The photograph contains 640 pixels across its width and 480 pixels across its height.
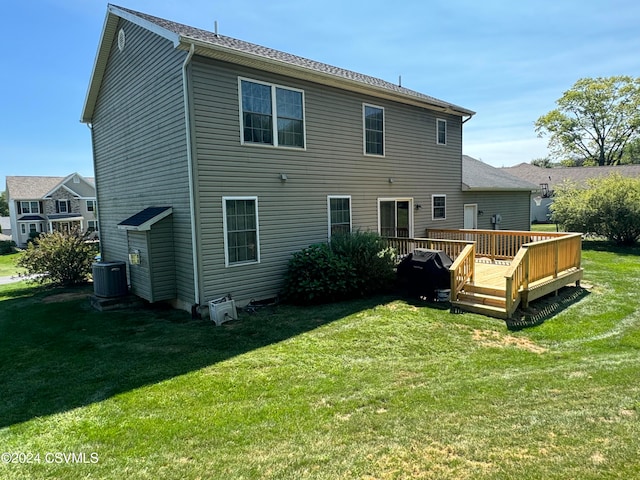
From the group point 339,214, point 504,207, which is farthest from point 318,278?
point 504,207

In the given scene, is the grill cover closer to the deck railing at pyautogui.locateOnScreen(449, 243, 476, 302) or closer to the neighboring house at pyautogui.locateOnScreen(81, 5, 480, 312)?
the deck railing at pyautogui.locateOnScreen(449, 243, 476, 302)

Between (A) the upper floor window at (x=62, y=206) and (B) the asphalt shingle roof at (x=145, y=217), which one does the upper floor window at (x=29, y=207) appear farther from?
(B) the asphalt shingle roof at (x=145, y=217)

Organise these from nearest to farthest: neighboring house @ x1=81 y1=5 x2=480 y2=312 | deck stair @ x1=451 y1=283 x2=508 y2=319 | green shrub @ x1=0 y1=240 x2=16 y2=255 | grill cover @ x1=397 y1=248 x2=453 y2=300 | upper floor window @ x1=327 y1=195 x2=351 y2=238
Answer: deck stair @ x1=451 y1=283 x2=508 y2=319 < neighboring house @ x1=81 y1=5 x2=480 y2=312 < grill cover @ x1=397 y1=248 x2=453 y2=300 < upper floor window @ x1=327 y1=195 x2=351 y2=238 < green shrub @ x1=0 y1=240 x2=16 y2=255

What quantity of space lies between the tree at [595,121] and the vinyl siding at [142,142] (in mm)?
44539

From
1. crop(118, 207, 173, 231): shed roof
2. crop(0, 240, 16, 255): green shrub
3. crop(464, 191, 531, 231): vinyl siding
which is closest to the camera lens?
crop(118, 207, 173, 231): shed roof

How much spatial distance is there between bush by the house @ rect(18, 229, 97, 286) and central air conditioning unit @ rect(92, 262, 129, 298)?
14.0 ft

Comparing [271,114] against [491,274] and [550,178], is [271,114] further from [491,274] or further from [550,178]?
[550,178]

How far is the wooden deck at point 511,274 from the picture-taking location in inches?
286

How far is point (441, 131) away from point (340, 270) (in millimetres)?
8040

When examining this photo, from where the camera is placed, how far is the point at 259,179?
8.46 meters

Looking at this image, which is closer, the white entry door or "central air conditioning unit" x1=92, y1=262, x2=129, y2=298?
"central air conditioning unit" x1=92, y1=262, x2=129, y2=298

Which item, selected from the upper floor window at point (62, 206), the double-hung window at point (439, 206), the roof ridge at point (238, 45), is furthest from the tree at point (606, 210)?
the upper floor window at point (62, 206)

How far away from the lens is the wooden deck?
7254 mm

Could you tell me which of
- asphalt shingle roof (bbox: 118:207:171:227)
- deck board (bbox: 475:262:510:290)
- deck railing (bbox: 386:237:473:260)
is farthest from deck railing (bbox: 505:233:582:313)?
asphalt shingle roof (bbox: 118:207:171:227)
